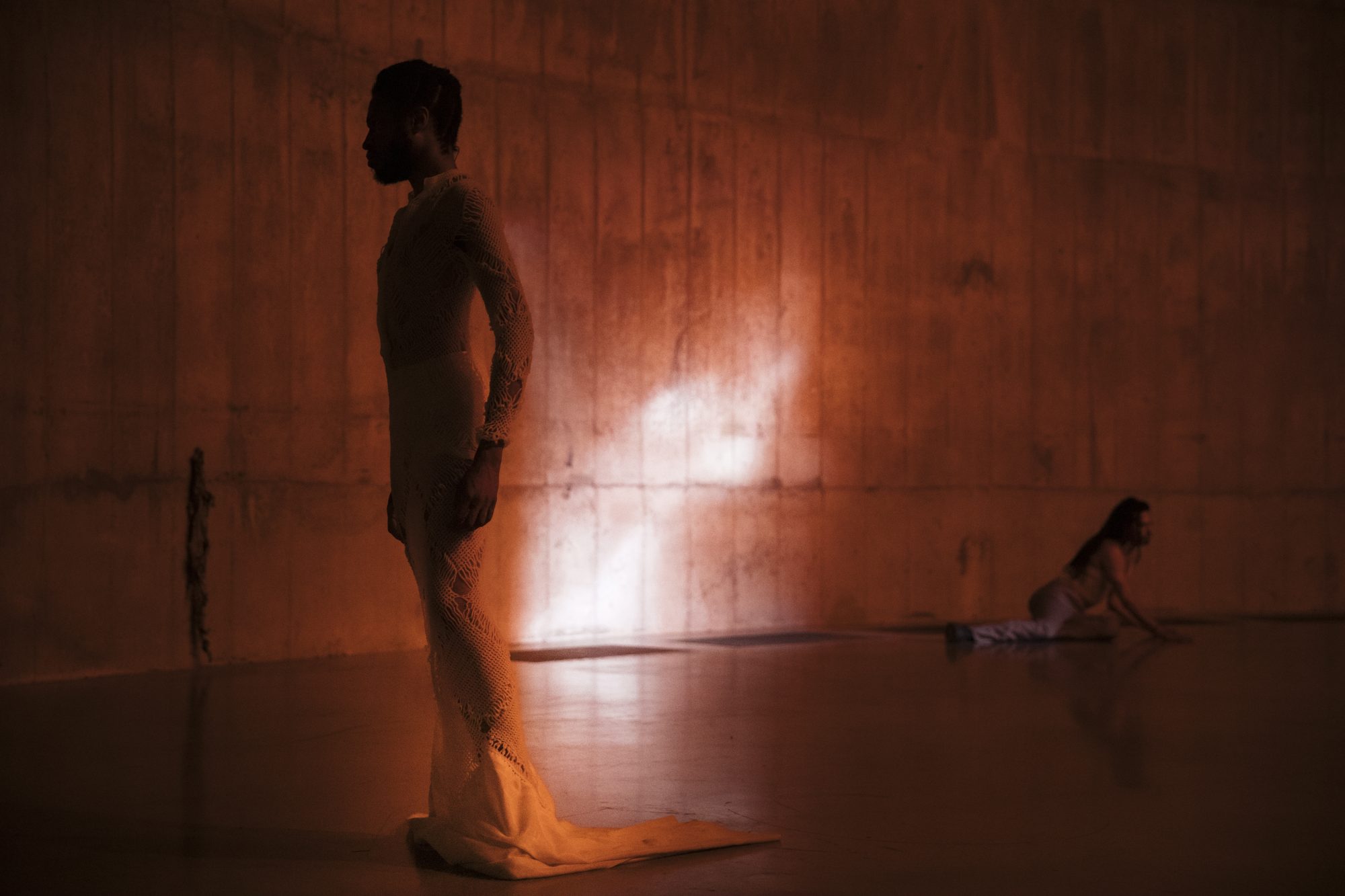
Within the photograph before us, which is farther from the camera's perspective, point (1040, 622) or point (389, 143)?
point (1040, 622)

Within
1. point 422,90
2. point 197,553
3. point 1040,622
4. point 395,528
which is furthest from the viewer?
point 1040,622

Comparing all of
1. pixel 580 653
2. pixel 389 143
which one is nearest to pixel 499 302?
pixel 389 143

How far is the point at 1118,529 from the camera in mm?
7660

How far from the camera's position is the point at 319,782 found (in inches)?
142

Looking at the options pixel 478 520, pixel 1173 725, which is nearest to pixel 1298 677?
pixel 1173 725

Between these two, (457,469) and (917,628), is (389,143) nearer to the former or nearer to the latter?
(457,469)

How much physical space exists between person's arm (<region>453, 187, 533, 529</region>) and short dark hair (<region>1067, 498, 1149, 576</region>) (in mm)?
5424

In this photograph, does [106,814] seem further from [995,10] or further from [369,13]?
[995,10]

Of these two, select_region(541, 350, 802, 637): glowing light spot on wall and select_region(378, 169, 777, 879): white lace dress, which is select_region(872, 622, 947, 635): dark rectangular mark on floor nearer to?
select_region(541, 350, 802, 637): glowing light spot on wall

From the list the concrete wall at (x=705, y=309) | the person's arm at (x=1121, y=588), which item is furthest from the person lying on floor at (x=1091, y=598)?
the concrete wall at (x=705, y=309)

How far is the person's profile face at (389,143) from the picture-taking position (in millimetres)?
2904

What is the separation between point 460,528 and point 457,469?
4.7 inches

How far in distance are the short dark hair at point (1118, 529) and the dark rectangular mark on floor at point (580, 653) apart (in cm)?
238

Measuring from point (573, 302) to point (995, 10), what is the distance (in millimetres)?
3735
